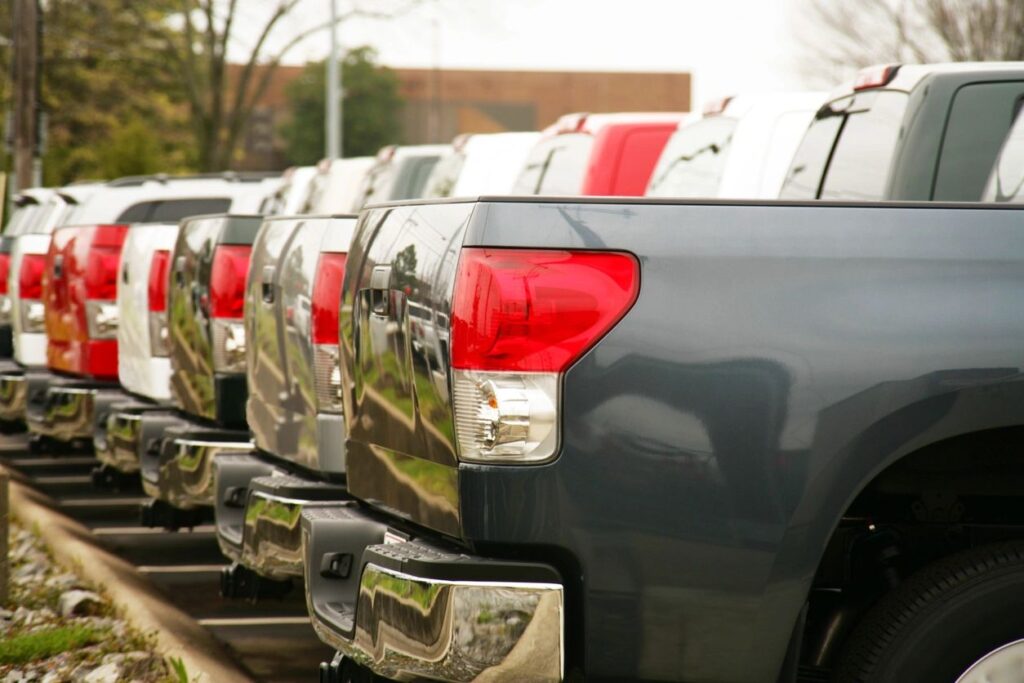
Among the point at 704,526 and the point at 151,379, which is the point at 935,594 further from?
the point at 151,379

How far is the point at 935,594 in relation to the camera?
3.62 m

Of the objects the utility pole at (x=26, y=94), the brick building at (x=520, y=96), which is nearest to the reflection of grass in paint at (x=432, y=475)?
the utility pole at (x=26, y=94)

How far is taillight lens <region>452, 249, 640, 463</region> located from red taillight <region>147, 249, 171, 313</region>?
16.2 ft

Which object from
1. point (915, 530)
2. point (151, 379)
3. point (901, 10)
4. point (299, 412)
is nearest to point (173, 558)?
point (151, 379)

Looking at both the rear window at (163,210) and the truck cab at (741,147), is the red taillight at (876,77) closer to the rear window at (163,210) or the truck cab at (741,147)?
the truck cab at (741,147)

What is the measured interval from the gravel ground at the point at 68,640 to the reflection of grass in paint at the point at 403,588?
76.6 inches

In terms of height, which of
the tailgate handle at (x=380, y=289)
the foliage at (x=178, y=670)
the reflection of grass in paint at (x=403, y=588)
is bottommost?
the foliage at (x=178, y=670)

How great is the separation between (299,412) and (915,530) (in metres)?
2.40

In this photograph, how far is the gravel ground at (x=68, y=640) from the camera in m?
5.75

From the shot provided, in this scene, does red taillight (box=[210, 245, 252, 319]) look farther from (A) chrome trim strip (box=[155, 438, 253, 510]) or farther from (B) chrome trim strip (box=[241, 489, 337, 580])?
(B) chrome trim strip (box=[241, 489, 337, 580])

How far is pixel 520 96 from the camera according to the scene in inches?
3536

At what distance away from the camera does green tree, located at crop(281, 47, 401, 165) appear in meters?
75.0

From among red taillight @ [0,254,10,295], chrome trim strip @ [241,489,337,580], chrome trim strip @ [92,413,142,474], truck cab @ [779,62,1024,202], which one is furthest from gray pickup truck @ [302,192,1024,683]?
red taillight @ [0,254,10,295]

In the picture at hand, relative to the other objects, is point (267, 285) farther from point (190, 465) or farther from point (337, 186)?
point (337, 186)
